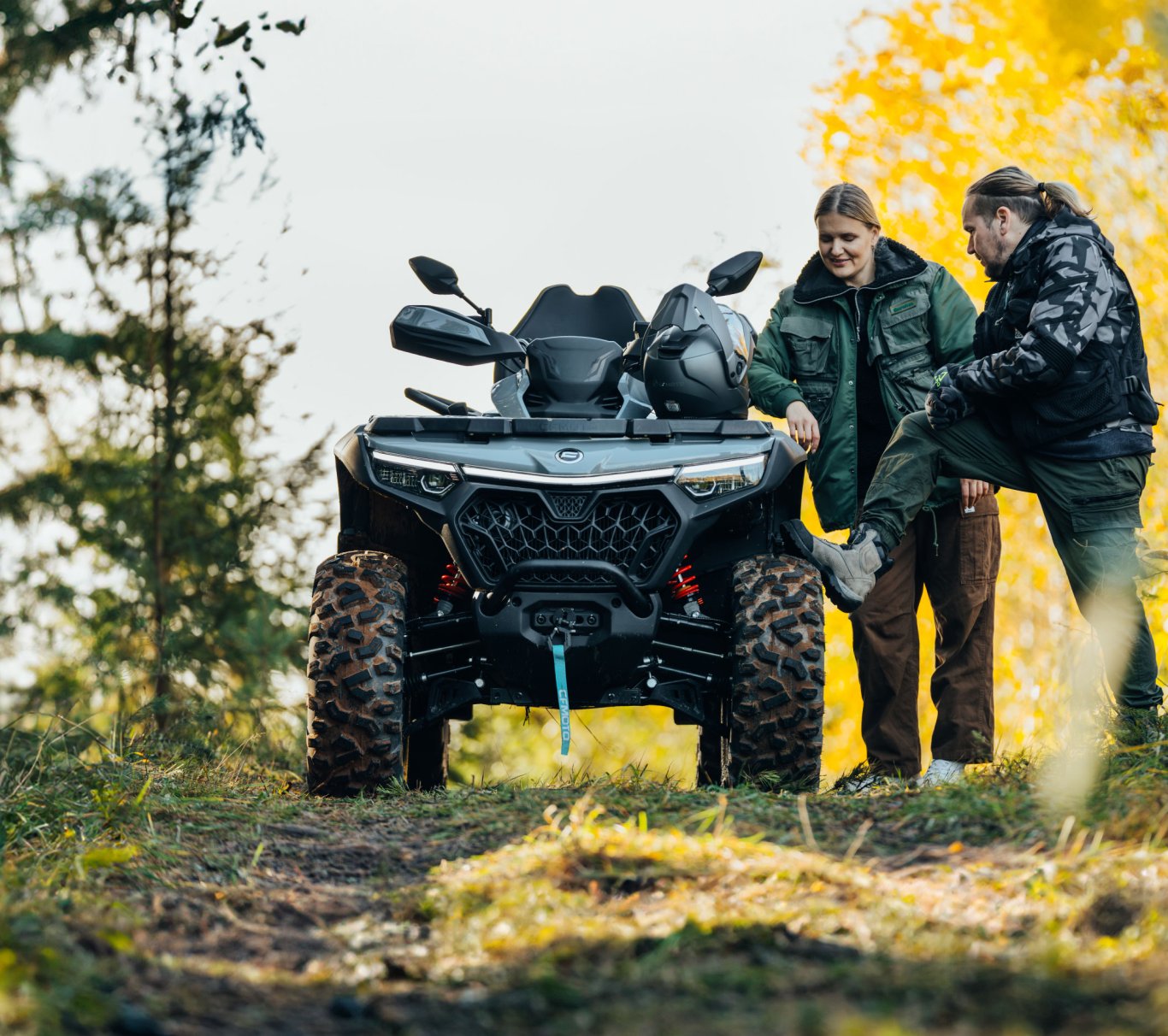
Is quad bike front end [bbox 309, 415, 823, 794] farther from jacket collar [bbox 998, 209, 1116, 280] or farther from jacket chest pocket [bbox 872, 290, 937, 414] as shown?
jacket chest pocket [bbox 872, 290, 937, 414]

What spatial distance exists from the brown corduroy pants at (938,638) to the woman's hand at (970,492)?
0.08 metres

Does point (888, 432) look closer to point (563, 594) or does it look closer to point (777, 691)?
point (777, 691)

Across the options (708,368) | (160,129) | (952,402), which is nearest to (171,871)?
(708,368)

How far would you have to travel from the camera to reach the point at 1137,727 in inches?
179

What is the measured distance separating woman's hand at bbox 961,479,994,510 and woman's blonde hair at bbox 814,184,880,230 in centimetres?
106

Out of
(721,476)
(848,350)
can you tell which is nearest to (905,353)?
(848,350)

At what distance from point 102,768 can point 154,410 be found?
453 cm

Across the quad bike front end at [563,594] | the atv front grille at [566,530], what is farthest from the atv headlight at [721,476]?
the atv front grille at [566,530]

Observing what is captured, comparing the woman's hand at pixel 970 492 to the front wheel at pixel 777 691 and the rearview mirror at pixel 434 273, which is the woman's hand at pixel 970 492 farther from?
the rearview mirror at pixel 434 273

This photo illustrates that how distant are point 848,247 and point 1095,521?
1670 mm

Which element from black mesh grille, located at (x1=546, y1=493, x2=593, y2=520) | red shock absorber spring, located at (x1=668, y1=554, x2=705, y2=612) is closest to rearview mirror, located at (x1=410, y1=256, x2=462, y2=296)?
black mesh grille, located at (x1=546, y1=493, x2=593, y2=520)

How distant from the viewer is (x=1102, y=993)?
225 cm

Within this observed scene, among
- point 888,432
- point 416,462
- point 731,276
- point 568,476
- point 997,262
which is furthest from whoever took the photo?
point 888,432

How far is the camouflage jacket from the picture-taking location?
15.7 feet
